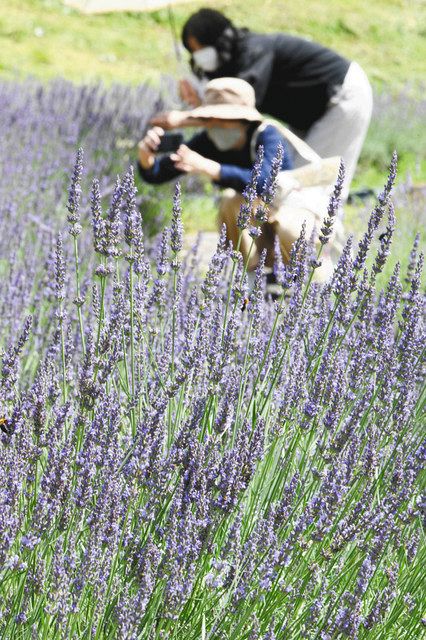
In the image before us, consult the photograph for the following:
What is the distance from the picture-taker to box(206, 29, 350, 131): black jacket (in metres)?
5.23

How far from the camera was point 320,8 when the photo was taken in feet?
65.3

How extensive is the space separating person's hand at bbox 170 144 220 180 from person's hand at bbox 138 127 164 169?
1.75 feet

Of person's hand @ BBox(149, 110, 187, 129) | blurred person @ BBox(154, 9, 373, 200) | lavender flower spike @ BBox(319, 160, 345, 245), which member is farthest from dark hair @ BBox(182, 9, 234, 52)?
lavender flower spike @ BBox(319, 160, 345, 245)

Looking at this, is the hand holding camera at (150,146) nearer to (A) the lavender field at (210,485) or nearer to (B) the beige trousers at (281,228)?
(B) the beige trousers at (281,228)

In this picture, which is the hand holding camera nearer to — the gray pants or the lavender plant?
the gray pants

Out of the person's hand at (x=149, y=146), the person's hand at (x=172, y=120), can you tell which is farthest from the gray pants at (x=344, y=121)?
the person's hand at (x=149, y=146)

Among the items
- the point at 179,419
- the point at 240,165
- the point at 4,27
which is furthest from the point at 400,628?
the point at 4,27

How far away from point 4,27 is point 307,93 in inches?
449

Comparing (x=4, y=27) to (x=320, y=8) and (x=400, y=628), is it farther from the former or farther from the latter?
(x=400, y=628)

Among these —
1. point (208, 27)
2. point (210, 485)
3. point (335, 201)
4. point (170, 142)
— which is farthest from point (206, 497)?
point (170, 142)

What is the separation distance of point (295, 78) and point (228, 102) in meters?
1.13

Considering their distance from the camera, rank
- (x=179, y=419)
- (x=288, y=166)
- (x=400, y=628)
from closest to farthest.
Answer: (x=400, y=628) < (x=179, y=419) < (x=288, y=166)

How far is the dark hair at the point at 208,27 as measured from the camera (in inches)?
199

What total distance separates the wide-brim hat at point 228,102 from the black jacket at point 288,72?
63cm
